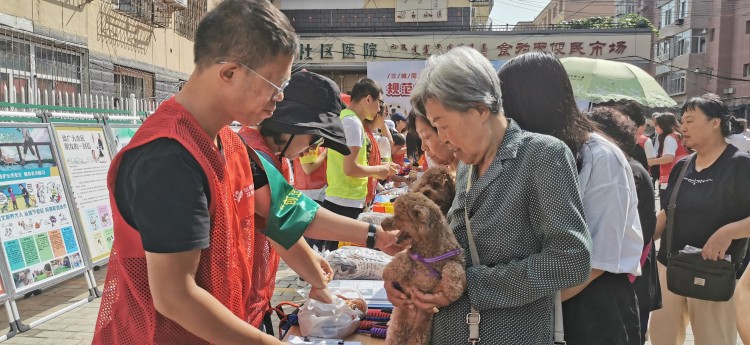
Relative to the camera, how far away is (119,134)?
705cm

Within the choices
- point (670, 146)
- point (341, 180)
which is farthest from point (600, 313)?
point (670, 146)

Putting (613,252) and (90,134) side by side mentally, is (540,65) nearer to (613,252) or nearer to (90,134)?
(613,252)

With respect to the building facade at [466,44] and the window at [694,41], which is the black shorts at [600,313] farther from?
the window at [694,41]

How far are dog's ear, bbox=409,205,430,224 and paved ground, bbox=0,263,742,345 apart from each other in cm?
246

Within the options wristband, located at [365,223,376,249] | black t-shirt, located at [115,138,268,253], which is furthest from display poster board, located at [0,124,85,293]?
black t-shirt, located at [115,138,268,253]

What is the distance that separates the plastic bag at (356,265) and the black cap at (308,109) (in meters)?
0.70

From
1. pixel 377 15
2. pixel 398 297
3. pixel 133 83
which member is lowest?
pixel 398 297

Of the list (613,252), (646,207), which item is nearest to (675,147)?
(646,207)

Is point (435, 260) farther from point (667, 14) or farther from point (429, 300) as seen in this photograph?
point (667, 14)

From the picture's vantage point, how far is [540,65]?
1.96m

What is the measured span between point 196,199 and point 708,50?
42.3 m

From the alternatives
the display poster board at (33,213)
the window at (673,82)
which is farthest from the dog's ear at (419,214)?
the window at (673,82)

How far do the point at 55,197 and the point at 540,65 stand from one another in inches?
205

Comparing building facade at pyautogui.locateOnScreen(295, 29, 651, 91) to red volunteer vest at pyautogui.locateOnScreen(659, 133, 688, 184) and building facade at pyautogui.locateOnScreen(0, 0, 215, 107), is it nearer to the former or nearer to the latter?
building facade at pyautogui.locateOnScreen(0, 0, 215, 107)
